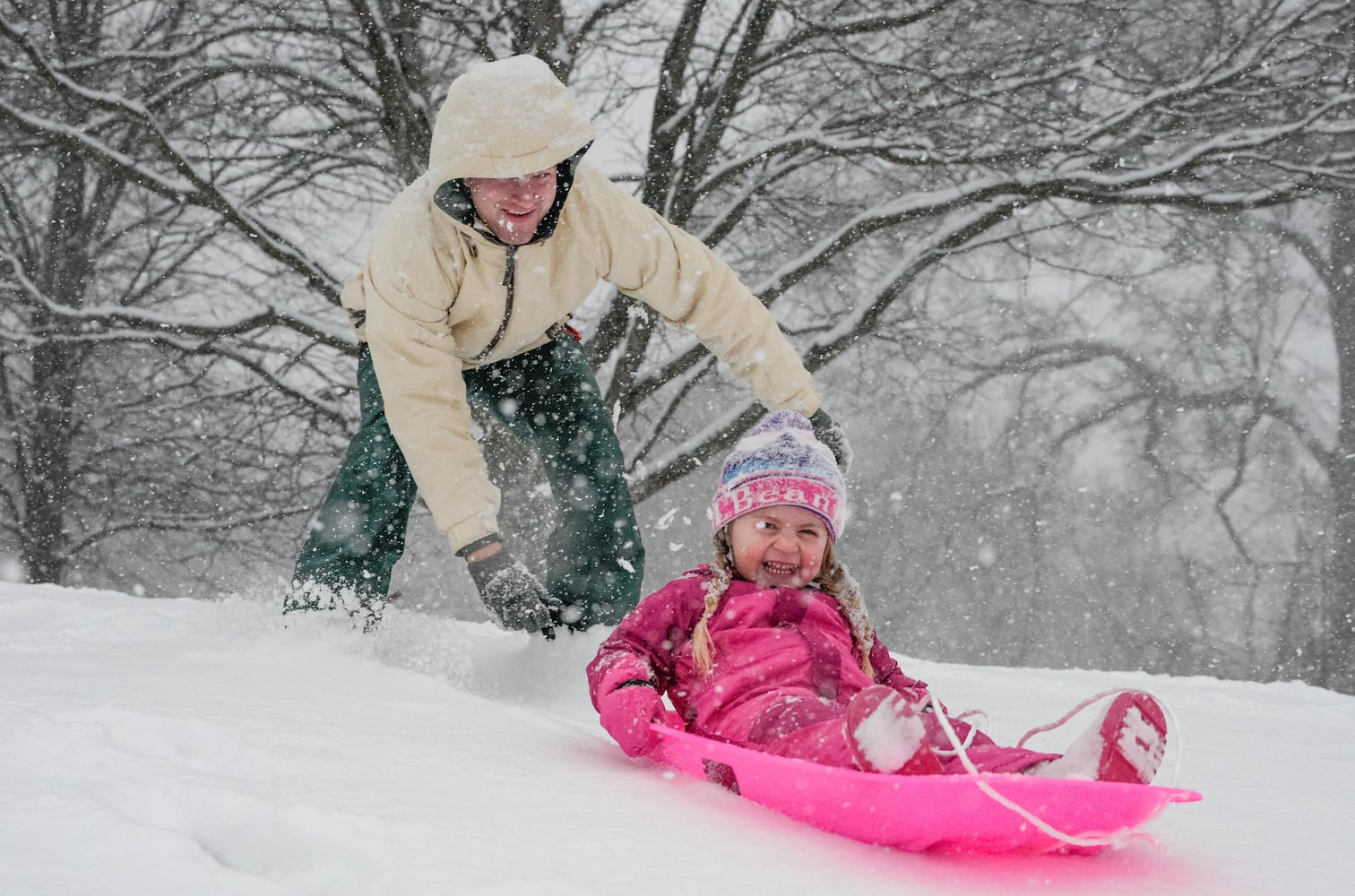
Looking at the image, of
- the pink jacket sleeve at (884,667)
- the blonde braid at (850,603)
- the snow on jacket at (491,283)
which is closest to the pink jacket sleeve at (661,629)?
the blonde braid at (850,603)

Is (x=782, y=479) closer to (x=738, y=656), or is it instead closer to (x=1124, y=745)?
(x=738, y=656)

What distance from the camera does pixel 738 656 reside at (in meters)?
2.02

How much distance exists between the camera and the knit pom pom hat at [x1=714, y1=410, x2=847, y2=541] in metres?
2.28

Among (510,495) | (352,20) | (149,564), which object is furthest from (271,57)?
(149,564)

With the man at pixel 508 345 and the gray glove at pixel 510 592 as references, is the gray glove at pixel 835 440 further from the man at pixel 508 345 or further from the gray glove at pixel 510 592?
the gray glove at pixel 510 592

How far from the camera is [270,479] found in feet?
23.0

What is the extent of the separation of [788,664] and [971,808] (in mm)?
694

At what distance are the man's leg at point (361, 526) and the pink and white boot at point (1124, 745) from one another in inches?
80.2

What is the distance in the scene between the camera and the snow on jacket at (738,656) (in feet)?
6.31

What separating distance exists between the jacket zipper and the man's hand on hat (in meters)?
0.62

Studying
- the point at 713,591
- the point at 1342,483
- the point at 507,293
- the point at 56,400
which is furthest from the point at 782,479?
the point at 1342,483

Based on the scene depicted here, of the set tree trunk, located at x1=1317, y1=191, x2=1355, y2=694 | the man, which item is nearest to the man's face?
the man

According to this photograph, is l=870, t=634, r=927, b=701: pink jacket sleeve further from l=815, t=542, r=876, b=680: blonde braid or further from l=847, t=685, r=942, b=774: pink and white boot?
l=847, t=685, r=942, b=774: pink and white boot

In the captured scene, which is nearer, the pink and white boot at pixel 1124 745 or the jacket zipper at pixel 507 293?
the pink and white boot at pixel 1124 745
